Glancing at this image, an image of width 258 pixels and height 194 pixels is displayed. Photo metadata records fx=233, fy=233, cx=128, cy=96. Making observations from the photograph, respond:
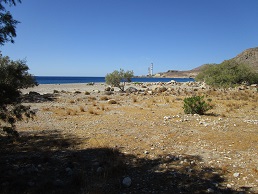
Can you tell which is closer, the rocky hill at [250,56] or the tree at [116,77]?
the tree at [116,77]

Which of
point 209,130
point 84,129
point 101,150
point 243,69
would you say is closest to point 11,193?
point 101,150

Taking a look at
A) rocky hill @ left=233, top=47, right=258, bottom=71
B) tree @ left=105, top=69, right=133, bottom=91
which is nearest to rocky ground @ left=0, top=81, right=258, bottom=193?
tree @ left=105, top=69, right=133, bottom=91

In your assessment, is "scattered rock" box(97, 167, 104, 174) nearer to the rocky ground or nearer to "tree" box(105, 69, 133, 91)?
the rocky ground

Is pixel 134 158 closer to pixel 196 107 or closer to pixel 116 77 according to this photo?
pixel 196 107

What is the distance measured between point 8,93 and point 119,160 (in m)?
3.82

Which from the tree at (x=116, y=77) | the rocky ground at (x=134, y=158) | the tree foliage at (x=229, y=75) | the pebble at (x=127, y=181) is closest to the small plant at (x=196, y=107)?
the rocky ground at (x=134, y=158)

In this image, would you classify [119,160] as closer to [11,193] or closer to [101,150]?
[101,150]

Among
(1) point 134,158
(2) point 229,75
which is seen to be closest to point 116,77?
(2) point 229,75

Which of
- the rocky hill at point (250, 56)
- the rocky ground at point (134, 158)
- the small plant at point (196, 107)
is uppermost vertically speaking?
the rocky hill at point (250, 56)

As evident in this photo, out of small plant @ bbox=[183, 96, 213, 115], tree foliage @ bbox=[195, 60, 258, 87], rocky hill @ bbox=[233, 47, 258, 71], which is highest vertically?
rocky hill @ bbox=[233, 47, 258, 71]

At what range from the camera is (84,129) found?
11969 mm

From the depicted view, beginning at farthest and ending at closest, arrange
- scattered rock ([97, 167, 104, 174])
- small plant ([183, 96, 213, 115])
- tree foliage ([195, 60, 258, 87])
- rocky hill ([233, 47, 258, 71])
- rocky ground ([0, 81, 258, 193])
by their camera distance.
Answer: rocky hill ([233, 47, 258, 71]) < tree foliage ([195, 60, 258, 87]) < small plant ([183, 96, 213, 115]) < scattered rock ([97, 167, 104, 174]) < rocky ground ([0, 81, 258, 193])

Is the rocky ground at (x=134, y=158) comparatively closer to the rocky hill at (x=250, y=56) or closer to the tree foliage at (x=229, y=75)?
the tree foliage at (x=229, y=75)

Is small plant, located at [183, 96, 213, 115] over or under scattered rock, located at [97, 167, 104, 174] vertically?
over
